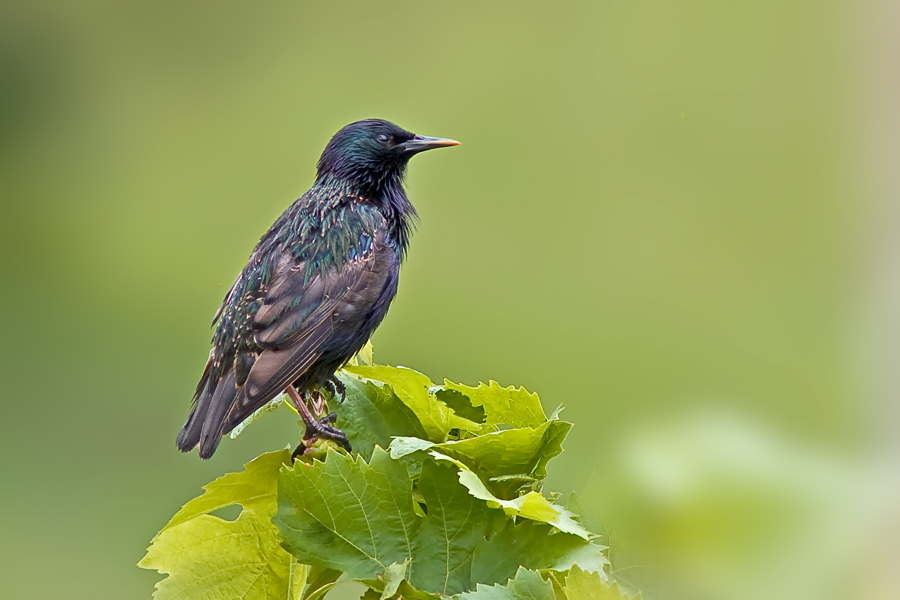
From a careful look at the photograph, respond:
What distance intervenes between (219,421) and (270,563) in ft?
1.38

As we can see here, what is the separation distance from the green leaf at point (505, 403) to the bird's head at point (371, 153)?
84 cm

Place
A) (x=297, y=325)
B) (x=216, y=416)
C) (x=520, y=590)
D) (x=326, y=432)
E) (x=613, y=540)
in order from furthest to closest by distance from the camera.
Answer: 1. (x=297, y=325)
2. (x=216, y=416)
3. (x=326, y=432)
4. (x=613, y=540)
5. (x=520, y=590)

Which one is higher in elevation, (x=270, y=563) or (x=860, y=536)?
(x=860, y=536)

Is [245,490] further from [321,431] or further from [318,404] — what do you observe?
[318,404]

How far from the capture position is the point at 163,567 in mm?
750

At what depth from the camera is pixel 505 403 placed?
0.79 metres

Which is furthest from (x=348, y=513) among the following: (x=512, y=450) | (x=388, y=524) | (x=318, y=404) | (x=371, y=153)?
(x=371, y=153)

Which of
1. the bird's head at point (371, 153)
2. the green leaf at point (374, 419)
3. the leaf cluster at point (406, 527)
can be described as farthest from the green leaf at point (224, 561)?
the bird's head at point (371, 153)

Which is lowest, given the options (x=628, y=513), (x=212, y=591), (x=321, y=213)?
(x=212, y=591)

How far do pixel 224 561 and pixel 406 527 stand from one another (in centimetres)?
18

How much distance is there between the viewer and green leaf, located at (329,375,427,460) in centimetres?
76

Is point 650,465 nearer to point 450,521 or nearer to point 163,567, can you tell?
point 450,521

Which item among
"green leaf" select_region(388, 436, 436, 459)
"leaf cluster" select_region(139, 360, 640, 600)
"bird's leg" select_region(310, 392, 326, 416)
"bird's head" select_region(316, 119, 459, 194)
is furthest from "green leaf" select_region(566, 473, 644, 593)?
"bird's head" select_region(316, 119, 459, 194)

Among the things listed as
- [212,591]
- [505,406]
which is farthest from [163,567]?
[505,406]
